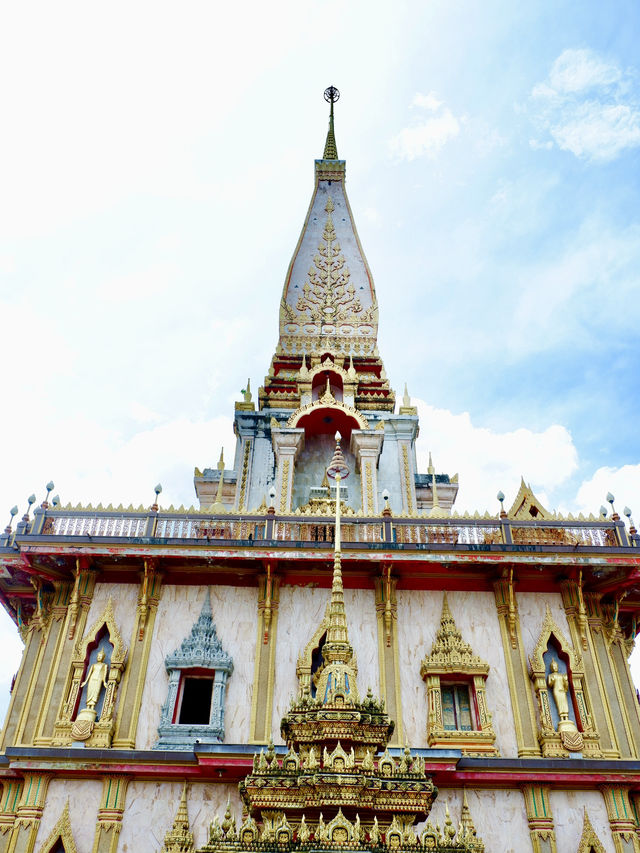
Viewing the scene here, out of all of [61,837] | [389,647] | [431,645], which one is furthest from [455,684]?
[61,837]

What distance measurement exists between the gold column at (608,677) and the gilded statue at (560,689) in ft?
2.72

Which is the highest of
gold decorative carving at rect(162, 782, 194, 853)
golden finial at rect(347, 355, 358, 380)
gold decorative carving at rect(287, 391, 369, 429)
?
golden finial at rect(347, 355, 358, 380)

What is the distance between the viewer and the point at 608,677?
15.4 metres

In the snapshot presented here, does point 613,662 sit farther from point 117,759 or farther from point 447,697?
point 117,759

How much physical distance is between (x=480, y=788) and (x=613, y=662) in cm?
402

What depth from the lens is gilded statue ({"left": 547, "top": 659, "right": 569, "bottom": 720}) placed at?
14789 millimetres

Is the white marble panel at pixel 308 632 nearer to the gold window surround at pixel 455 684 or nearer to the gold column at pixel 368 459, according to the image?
the gold window surround at pixel 455 684

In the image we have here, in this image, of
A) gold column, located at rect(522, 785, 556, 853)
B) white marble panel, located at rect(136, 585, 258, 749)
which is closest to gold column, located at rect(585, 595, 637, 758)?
gold column, located at rect(522, 785, 556, 853)

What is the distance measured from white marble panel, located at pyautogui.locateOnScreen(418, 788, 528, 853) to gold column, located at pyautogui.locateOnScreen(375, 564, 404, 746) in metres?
1.32

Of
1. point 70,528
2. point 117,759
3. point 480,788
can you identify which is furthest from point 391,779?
point 70,528

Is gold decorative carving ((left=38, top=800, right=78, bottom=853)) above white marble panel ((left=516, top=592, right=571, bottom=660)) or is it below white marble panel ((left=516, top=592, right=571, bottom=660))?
below

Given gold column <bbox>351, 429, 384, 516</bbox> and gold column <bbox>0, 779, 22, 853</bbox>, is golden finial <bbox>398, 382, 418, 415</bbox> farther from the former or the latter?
gold column <bbox>0, 779, 22, 853</bbox>

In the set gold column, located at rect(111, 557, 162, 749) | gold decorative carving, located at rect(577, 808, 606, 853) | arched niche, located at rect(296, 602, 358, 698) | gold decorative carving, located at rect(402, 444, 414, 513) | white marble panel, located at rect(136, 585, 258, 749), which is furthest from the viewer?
gold decorative carving, located at rect(402, 444, 414, 513)

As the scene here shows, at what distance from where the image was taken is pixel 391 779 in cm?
861
